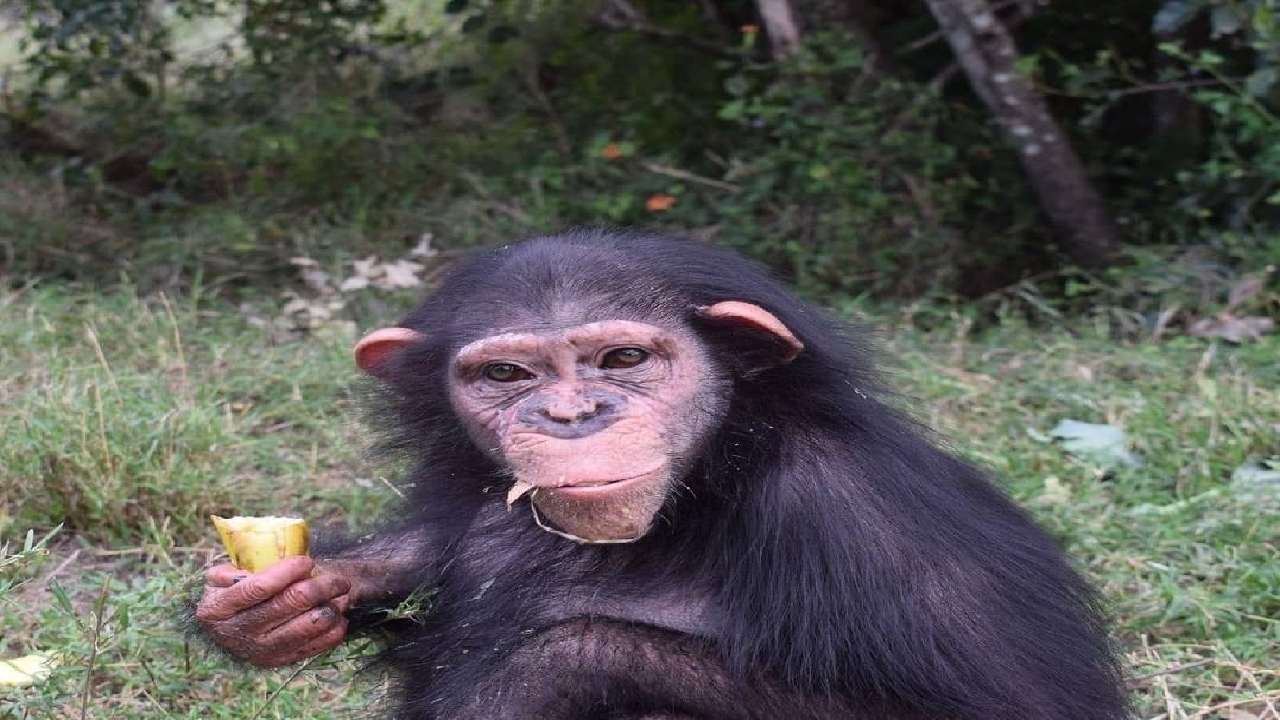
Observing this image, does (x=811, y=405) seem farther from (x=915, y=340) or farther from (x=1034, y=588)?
(x=915, y=340)

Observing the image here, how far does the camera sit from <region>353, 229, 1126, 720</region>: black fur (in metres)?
3.38

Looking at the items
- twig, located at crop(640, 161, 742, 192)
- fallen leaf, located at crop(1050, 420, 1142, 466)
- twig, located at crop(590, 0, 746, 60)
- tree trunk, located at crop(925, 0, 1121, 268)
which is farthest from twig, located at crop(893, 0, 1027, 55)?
fallen leaf, located at crop(1050, 420, 1142, 466)

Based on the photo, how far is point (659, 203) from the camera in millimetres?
8555

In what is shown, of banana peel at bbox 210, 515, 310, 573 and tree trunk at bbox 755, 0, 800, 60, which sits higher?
banana peel at bbox 210, 515, 310, 573

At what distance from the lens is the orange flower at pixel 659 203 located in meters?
8.54

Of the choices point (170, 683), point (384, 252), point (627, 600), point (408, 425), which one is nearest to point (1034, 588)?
point (627, 600)

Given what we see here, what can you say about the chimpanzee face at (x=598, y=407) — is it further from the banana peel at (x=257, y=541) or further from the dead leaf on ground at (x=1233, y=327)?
the dead leaf on ground at (x=1233, y=327)

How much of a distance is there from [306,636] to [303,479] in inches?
78.5

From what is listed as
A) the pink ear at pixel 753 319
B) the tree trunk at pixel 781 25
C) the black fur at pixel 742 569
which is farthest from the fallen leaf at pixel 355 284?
the pink ear at pixel 753 319

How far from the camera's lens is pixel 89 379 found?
572cm

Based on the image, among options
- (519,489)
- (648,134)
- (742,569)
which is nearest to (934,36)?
(648,134)

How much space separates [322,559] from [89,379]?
2.00m

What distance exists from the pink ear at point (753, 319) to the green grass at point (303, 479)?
723 mm

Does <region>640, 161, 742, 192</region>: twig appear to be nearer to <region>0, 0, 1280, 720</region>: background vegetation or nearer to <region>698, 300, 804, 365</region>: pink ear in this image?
<region>0, 0, 1280, 720</region>: background vegetation
